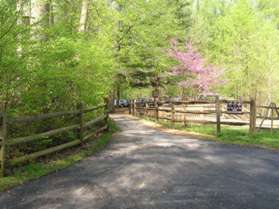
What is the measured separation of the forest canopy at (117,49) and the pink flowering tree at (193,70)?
0.29 meters

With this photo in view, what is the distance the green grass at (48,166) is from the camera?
23.4ft

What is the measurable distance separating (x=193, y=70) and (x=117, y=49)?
932cm

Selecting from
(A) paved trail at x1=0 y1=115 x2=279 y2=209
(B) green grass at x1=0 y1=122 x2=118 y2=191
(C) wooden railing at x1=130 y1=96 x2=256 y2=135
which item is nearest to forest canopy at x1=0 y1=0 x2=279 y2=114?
(B) green grass at x1=0 y1=122 x2=118 y2=191

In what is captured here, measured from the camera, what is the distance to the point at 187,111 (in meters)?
17.9

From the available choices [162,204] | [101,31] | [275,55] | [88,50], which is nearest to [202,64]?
[275,55]

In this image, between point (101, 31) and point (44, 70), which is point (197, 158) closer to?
point (44, 70)

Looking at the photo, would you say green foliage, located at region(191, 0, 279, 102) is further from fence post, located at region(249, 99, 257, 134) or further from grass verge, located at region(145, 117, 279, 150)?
fence post, located at region(249, 99, 257, 134)

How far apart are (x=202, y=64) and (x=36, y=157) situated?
27482 mm

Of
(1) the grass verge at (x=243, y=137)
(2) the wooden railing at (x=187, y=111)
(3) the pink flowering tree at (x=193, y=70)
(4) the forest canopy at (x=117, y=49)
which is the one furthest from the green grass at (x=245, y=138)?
(3) the pink flowering tree at (x=193, y=70)

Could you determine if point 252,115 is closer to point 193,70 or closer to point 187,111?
point 187,111

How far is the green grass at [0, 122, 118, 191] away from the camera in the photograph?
7.12m

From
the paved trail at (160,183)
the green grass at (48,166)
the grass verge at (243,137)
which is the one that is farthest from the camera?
Answer: the grass verge at (243,137)

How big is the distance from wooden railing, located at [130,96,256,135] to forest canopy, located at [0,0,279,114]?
2.76 meters

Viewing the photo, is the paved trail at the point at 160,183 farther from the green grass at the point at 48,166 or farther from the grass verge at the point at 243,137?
the grass verge at the point at 243,137
